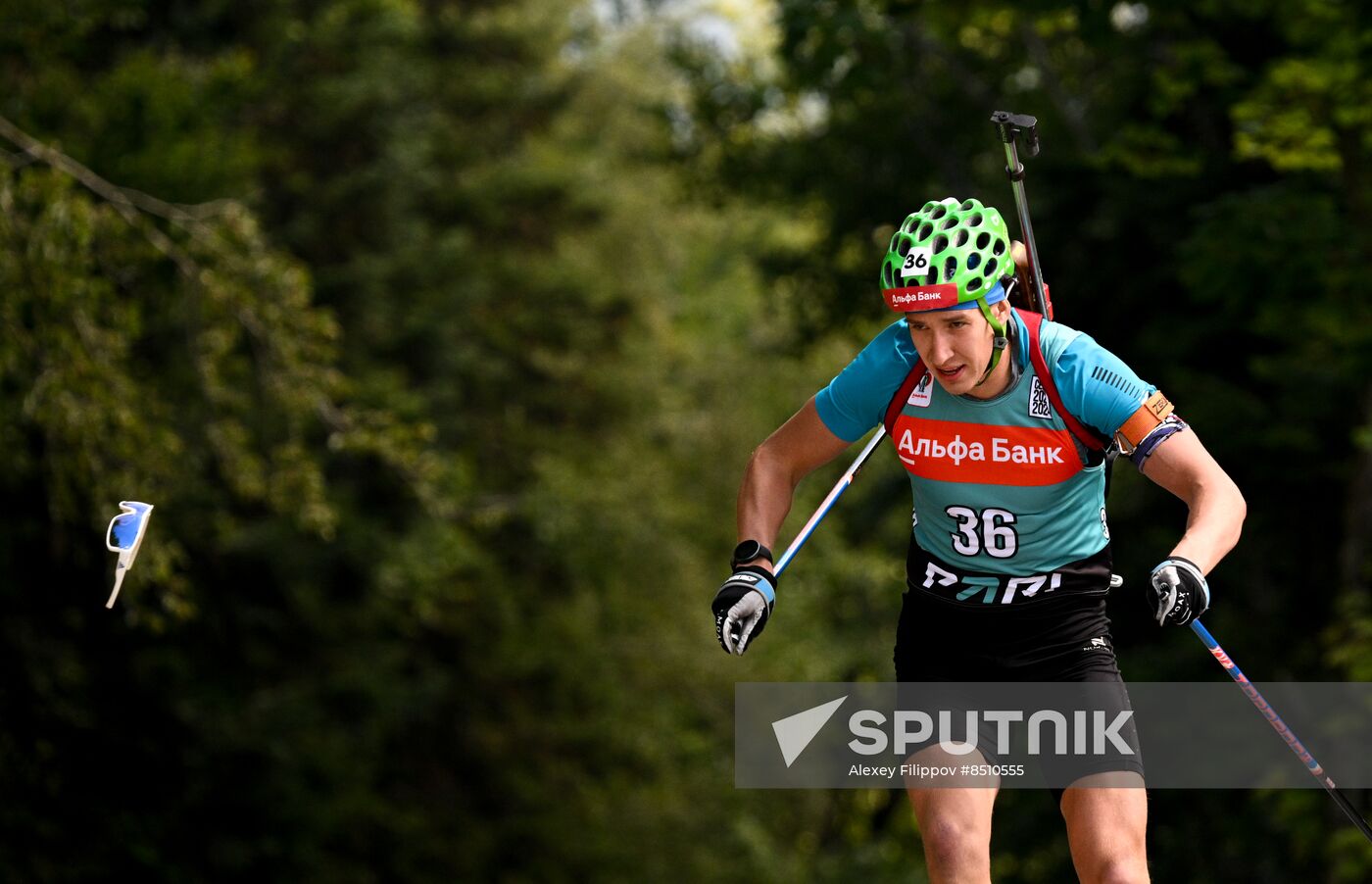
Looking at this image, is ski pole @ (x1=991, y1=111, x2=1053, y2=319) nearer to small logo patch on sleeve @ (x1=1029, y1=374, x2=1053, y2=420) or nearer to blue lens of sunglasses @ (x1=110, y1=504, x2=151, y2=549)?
small logo patch on sleeve @ (x1=1029, y1=374, x2=1053, y2=420)

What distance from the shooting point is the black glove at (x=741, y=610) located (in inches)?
178

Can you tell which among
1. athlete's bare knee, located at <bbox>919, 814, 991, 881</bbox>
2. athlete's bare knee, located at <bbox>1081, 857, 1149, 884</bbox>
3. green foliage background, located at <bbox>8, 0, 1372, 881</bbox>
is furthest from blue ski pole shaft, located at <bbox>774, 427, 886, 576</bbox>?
green foliage background, located at <bbox>8, 0, 1372, 881</bbox>

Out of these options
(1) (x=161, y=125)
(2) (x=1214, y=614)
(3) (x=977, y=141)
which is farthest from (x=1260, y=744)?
(1) (x=161, y=125)

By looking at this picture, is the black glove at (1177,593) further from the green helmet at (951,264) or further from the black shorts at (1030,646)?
the green helmet at (951,264)

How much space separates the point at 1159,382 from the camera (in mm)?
15242

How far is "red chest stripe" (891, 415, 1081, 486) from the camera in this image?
453 centimetres

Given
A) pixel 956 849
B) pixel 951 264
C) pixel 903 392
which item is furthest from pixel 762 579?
pixel 951 264

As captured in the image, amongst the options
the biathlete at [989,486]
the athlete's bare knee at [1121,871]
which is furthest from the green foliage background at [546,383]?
the athlete's bare knee at [1121,871]

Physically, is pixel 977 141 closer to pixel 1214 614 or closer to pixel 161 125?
pixel 1214 614

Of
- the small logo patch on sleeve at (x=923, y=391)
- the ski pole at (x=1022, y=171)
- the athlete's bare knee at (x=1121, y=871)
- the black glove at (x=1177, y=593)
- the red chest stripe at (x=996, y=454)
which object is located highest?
the ski pole at (x=1022, y=171)

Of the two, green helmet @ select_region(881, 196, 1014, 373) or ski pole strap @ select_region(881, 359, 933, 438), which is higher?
green helmet @ select_region(881, 196, 1014, 373)

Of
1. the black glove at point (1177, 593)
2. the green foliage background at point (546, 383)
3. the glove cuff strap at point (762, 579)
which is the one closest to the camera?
the black glove at point (1177, 593)

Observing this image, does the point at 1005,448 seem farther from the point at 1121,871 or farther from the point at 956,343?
the point at 1121,871

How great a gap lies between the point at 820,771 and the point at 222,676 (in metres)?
10.6
